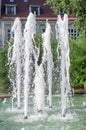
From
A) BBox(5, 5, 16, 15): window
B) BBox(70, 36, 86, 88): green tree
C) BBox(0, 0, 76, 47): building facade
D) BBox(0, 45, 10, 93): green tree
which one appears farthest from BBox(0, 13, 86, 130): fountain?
BBox(5, 5, 16, 15): window

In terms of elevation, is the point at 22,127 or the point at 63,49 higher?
the point at 63,49

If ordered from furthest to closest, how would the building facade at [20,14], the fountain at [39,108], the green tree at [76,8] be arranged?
the building facade at [20,14] → the green tree at [76,8] → the fountain at [39,108]

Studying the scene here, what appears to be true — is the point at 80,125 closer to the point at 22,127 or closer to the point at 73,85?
the point at 22,127

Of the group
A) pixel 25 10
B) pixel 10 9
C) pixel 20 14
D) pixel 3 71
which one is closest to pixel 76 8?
pixel 3 71

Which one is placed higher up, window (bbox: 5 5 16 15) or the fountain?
window (bbox: 5 5 16 15)

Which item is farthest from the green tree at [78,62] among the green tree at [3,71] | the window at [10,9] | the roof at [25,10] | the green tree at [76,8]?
the window at [10,9]

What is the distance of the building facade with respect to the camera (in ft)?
179

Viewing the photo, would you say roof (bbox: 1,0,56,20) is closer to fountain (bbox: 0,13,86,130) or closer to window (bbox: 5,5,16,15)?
window (bbox: 5,5,16,15)

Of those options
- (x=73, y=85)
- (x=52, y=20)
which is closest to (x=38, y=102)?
(x=73, y=85)

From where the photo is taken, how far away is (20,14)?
180 ft

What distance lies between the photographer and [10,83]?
1208 inches

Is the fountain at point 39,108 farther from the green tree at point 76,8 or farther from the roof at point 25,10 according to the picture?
the roof at point 25,10

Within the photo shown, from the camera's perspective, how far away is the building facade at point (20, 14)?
54.6 m

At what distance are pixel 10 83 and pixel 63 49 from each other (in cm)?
1353
